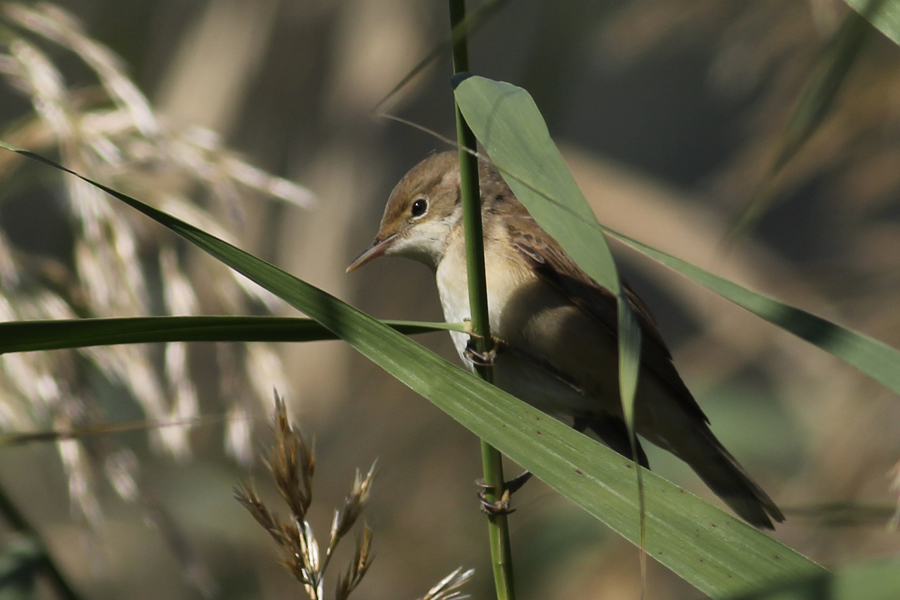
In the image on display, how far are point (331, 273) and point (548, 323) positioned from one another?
5.33 feet

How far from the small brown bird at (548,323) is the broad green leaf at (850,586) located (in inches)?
50.3

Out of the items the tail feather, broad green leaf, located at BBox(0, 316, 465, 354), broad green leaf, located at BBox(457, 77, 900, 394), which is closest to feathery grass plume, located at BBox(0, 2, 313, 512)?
broad green leaf, located at BBox(0, 316, 465, 354)

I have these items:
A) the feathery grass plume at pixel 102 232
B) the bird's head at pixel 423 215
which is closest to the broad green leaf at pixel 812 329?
the feathery grass plume at pixel 102 232

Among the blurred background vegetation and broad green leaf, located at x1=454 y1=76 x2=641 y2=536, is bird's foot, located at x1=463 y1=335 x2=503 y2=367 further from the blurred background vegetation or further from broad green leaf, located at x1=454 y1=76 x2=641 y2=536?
the blurred background vegetation

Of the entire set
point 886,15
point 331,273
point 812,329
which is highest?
point 331,273

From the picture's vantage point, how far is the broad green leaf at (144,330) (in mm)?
938

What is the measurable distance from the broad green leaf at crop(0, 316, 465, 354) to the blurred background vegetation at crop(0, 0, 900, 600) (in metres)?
0.87

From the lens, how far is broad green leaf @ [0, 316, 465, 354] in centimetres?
94

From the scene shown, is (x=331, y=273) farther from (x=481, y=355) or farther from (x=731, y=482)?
(x=481, y=355)

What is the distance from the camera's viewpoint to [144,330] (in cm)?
99

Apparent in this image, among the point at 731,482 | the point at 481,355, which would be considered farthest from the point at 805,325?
the point at 731,482

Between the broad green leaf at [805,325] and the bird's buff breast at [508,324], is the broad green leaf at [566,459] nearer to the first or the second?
the broad green leaf at [805,325]

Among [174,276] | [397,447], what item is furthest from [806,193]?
[174,276]

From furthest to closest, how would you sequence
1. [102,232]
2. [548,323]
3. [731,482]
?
[731,482], [548,323], [102,232]
